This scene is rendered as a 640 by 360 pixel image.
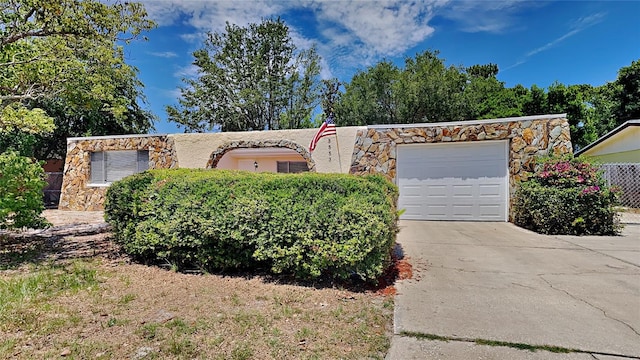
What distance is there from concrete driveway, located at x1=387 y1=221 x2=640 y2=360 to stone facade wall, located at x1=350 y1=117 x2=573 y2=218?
3.17 metres

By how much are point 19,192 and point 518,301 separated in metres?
7.74

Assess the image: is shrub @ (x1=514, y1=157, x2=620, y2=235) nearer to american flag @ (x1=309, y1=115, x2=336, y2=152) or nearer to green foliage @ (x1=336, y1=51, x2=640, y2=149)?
american flag @ (x1=309, y1=115, x2=336, y2=152)

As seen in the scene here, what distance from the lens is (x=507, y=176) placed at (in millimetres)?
9359

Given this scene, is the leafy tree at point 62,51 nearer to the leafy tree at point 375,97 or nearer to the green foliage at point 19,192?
the green foliage at point 19,192

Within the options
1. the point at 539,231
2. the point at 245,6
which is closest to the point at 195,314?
the point at 539,231

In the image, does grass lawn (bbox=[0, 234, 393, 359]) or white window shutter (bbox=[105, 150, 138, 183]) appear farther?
white window shutter (bbox=[105, 150, 138, 183])

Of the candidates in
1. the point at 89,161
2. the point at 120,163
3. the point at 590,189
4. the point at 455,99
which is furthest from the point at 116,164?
the point at 455,99

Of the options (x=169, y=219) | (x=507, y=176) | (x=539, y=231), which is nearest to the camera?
(x=169, y=219)

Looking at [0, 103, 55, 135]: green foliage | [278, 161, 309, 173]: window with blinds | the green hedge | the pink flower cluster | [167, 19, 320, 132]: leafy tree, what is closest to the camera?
the green hedge

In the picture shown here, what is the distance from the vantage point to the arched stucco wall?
11.3 meters

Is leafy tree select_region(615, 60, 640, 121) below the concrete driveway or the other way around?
the other way around

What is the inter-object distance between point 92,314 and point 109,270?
164 centimetres

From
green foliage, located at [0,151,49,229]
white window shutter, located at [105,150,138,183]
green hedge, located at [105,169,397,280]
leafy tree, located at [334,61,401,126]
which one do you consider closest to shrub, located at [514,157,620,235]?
green hedge, located at [105,169,397,280]

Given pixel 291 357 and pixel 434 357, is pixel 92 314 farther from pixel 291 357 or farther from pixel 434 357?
pixel 434 357
